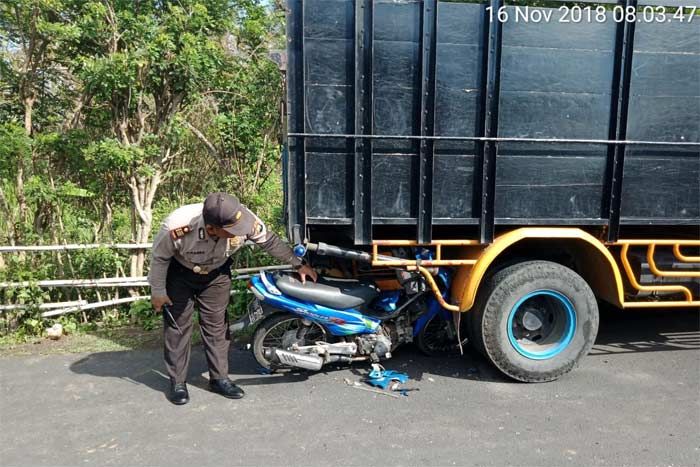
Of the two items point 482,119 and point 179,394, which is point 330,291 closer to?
point 179,394

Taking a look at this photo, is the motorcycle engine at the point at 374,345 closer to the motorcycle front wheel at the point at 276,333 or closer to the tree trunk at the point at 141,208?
the motorcycle front wheel at the point at 276,333

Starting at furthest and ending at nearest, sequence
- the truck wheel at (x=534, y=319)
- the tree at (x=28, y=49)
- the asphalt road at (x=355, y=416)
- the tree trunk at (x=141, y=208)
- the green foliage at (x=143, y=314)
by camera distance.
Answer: the tree trunk at (x=141, y=208) < the green foliage at (x=143, y=314) < the tree at (x=28, y=49) < the truck wheel at (x=534, y=319) < the asphalt road at (x=355, y=416)

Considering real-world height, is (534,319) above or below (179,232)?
below

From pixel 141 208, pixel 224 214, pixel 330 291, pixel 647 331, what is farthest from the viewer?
pixel 141 208

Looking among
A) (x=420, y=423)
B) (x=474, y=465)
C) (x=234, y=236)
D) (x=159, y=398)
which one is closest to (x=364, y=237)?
(x=234, y=236)

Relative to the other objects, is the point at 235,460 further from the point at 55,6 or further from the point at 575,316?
the point at 55,6

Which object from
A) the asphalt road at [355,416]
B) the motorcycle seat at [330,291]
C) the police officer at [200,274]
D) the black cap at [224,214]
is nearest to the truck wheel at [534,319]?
the asphalt road at [355,416]

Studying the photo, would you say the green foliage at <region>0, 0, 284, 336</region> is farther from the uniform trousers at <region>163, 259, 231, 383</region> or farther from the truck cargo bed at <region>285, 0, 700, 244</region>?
the truck cargo bed at <region>285, 0, 700, 244</region>

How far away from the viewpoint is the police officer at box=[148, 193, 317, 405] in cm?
330

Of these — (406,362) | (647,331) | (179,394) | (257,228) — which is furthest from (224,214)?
(647,331)

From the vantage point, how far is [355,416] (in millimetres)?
3232

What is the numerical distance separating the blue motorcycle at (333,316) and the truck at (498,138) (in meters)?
0.21

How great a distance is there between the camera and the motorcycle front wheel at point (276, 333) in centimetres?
372

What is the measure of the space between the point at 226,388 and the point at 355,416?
939 millimetres
